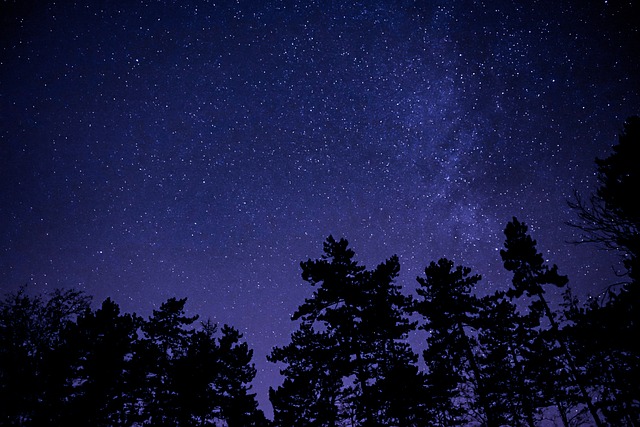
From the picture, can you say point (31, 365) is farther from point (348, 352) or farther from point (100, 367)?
point (348, 352)

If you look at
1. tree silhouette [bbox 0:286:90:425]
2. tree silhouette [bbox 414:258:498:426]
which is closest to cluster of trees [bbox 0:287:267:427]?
tree silhouette [bbox 0:286:90:425]

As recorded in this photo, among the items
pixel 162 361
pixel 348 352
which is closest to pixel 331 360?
pixel 348 352

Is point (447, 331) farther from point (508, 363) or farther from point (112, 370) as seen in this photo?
point (112, 370)

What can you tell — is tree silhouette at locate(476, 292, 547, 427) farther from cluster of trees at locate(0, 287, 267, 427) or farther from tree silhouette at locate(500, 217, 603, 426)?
cluster of trees at locate(0, 287, 267, 427)

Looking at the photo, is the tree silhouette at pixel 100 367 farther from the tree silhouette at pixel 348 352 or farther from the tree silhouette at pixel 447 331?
the tree silhouette at pixel 447 331

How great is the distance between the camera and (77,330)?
17.2 meters

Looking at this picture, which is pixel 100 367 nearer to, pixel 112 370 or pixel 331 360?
pixel 112 370

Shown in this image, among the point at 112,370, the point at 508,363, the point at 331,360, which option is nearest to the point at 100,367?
the point at 112,370

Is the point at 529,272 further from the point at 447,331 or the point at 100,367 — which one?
the point at 100,367

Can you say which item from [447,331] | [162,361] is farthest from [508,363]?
[162,361]

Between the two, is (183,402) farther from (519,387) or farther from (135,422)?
(519,387)

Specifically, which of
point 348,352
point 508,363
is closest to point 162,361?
point 348,352

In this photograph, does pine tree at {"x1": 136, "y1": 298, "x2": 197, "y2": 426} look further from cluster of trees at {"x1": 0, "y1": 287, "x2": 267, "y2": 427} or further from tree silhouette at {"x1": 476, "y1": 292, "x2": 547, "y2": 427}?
tree silhouette at {"x1": 476, "y1": 292, "x2": 547, "y2": 427}

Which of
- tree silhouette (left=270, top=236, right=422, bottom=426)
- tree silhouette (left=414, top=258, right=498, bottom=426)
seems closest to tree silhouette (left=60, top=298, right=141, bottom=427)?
tree silhouette (left=270, top=236, right=422, bottom=426)
